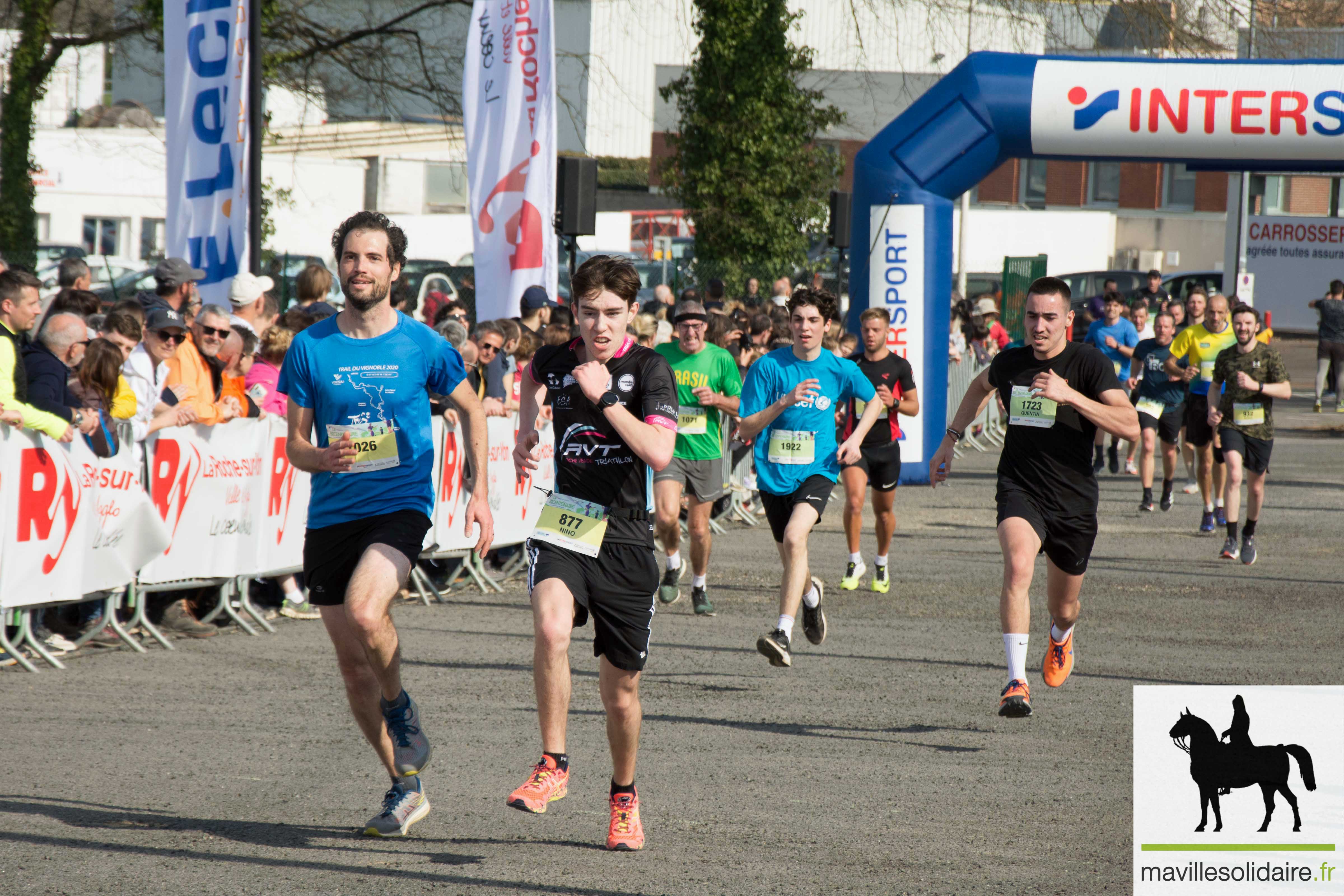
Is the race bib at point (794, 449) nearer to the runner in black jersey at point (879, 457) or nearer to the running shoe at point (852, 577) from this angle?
the runner in black jersey at point (879, 457)

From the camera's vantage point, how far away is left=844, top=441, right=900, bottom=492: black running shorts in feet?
38.6

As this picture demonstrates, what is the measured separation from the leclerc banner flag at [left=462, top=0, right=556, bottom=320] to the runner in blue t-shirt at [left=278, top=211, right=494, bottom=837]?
7188mm

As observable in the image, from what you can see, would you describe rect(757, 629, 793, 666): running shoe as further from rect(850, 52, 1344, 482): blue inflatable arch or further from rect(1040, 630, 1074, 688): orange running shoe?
rect(850, 52, 1344, 482): blue inflatable arch

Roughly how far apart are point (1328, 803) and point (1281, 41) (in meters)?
23.3

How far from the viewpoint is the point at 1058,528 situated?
734cm

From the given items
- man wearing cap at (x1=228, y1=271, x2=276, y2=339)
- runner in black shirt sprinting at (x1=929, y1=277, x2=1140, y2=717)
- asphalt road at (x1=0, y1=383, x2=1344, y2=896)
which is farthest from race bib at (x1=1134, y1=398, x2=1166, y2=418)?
man wearing cap at (x1=228, y1=271, x2=276, y2=339)

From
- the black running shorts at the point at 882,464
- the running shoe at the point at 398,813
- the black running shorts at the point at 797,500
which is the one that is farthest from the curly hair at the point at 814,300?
the running shoe at the point at 398,813

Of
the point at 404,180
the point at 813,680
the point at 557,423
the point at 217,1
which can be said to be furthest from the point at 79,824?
the point at 404,180

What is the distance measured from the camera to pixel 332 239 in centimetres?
536

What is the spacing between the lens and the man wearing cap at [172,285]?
10250 mm

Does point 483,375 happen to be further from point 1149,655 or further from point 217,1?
point 1149,655

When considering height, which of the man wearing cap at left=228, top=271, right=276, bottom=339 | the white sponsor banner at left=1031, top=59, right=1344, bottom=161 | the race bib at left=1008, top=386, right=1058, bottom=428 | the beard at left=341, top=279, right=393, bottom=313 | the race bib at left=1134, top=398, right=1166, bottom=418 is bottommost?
the race bib at left=1134, top=398, right=1166, bottom=418

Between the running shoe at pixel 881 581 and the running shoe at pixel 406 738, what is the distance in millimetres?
6653

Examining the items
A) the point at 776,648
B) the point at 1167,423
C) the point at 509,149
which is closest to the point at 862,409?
the point at 509,149
